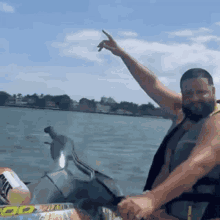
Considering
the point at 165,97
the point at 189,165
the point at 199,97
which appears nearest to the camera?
the point at 189,165

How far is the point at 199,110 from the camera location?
1822 mm

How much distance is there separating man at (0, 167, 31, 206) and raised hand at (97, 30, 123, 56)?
7.00ft

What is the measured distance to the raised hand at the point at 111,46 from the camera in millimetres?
2689

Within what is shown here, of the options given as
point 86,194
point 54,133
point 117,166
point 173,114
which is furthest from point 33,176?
point 173,114

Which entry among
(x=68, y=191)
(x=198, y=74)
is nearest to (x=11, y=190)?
(x=68, y=191)

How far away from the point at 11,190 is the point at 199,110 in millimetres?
2746

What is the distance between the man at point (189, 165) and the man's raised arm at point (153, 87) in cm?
20

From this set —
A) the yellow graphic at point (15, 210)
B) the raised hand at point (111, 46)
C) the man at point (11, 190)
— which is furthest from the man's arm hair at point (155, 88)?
the man at point (11, 190)

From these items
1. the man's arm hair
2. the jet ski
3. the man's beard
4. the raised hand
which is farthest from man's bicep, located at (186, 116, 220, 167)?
the jet ski

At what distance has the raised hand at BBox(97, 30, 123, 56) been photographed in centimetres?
269

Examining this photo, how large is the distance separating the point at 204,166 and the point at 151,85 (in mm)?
1070

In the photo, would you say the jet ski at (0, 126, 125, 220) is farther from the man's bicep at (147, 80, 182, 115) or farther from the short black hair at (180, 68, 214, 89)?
the short black hair at (180, 68, 214, 89)

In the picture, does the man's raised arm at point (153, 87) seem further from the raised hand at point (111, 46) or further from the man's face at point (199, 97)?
the man's face at point (199, 97)

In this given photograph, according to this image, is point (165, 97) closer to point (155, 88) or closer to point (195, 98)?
point (155, 88)
